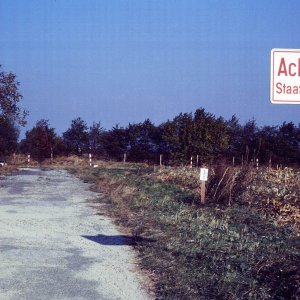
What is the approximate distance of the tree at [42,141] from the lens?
55.4 m

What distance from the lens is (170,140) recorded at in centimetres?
5050

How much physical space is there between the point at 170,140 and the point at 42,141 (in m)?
14.1

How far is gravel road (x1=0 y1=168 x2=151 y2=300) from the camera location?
6340 millimetres

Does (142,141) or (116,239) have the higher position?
(142,141)

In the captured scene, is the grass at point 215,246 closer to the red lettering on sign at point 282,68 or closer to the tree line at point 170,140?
the red lettering on sign at point 282,68

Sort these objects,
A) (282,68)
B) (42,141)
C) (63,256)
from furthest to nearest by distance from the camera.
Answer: (42,141) → (63,256) → (282,68)

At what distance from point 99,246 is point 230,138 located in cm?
4606

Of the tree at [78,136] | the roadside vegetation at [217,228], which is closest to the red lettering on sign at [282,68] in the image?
the roadside vegetation at [217,228]

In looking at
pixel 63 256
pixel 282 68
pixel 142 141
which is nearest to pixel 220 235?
pixel 63 256

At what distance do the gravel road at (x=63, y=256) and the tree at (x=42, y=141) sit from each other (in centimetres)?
4105

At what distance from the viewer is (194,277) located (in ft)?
22.4

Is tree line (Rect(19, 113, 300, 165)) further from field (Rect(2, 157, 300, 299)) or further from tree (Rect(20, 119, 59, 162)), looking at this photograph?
field (Rect(2, 157, 300, 299))

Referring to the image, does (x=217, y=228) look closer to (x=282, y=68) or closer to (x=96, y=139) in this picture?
(x=282, y=68)

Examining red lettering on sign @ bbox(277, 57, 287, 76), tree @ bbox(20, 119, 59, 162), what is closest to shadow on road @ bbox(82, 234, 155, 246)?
red lettering on sign @ bbox(277, 57, 287, 76)
